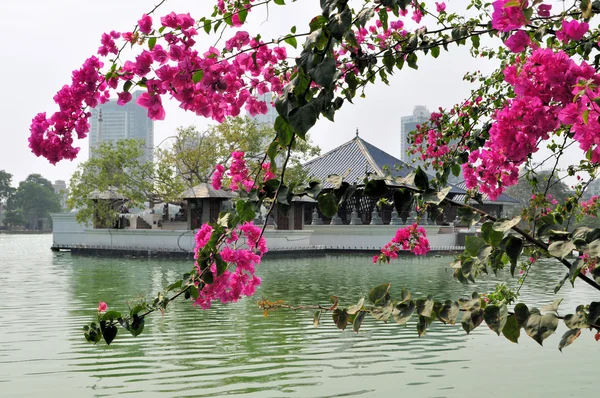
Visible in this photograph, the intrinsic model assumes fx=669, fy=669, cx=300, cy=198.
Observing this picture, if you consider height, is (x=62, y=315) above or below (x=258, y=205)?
below

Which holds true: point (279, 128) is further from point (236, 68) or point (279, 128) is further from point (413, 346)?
point (413, 346)

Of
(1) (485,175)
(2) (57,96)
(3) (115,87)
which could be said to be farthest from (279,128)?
(1) (485,175)

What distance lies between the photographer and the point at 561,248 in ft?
→ 5.05

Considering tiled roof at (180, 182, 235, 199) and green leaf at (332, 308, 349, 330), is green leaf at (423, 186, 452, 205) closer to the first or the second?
green leaf at (332, 308, 349, 330)

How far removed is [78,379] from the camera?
4.57 m

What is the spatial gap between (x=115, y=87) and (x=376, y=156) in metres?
25.5

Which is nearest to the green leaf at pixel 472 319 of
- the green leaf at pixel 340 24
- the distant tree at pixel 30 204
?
the green leaf at pixel 340 24

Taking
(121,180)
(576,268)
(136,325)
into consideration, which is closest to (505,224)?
(576,268)

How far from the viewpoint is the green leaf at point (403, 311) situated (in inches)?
67.1

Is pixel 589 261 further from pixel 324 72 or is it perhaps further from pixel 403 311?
pixel 324 72

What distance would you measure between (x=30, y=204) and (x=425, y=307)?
64.1 metres

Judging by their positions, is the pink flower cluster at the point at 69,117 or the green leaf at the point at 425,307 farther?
the pink flower cluster at the point at 69,117

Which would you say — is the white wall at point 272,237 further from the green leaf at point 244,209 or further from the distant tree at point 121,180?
the green leaf at point 244,209

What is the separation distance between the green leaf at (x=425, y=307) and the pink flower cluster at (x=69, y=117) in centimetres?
148
